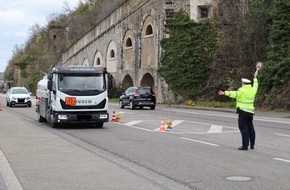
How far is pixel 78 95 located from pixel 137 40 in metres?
36.0

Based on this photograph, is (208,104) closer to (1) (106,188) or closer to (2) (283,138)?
(2) (283,138)

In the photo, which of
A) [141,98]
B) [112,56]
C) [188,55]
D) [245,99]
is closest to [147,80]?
[188,55]

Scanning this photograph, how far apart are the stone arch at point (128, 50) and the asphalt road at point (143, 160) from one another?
39.0m

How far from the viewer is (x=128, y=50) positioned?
5797 cm

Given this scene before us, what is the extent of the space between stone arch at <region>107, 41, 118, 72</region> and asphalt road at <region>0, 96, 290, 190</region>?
4515cm

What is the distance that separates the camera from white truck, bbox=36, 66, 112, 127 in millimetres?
18891

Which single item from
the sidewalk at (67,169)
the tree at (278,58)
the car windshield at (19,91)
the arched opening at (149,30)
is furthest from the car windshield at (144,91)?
the sidewalk at (67,169)

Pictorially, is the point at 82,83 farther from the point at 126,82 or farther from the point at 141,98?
the point at 126,82

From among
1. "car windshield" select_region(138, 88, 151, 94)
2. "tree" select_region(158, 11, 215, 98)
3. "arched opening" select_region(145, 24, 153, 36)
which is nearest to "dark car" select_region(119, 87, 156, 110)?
"car windshield" select_region(138, 88, 151, 94)

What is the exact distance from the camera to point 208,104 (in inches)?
1518

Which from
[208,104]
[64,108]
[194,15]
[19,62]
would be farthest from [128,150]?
[19,62]

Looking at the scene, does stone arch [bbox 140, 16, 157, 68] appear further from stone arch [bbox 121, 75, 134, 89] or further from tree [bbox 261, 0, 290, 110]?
tree [bbox 261, 0, 290, 110]

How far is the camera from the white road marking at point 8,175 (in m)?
8.38

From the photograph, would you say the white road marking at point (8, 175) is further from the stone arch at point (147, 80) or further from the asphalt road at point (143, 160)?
the stone arch at point (147, 80)
